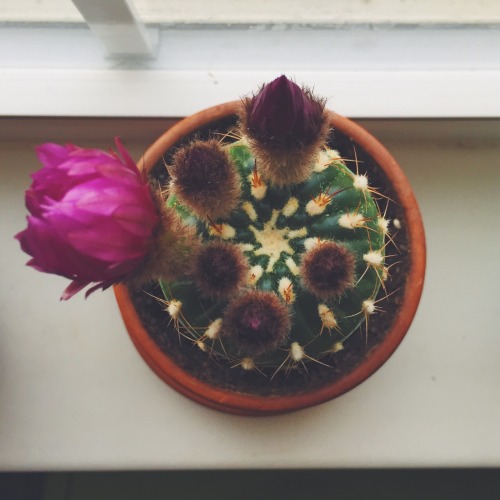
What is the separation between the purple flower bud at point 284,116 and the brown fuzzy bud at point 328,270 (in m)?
0.09

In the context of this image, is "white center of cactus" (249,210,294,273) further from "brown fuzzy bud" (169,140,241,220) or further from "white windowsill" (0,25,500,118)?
"white windowsill" (0,25,500,118)

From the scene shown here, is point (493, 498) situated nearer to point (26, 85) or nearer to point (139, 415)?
point (139, 415)

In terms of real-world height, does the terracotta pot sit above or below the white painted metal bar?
below

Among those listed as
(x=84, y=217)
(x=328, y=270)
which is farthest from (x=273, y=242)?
(x=84, y=217)

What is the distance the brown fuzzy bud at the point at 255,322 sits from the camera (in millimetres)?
409

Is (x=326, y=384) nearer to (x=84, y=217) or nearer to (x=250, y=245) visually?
(x=250, y=245)

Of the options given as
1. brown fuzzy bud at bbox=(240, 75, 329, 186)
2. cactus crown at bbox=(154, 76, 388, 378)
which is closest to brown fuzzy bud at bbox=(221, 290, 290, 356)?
cactus crown at bbox=(154, 76, 388, 378)

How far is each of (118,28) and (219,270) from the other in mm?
383

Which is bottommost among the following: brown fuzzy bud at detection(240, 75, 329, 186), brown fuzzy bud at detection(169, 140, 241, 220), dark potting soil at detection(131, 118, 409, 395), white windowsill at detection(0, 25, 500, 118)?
dark potting soil at detection(131, 118, 409, 395)

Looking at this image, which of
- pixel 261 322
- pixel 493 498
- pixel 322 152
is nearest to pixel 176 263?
pixel 261 322

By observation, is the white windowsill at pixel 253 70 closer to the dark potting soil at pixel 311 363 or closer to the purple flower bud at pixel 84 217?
the dark potting soil at pixel 311 363

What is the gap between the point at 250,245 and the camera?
533 mm

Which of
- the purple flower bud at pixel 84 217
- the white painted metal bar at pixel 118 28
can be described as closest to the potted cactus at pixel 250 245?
the purple flower bud at pixel 84 217

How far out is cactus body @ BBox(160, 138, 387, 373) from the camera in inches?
20.2
